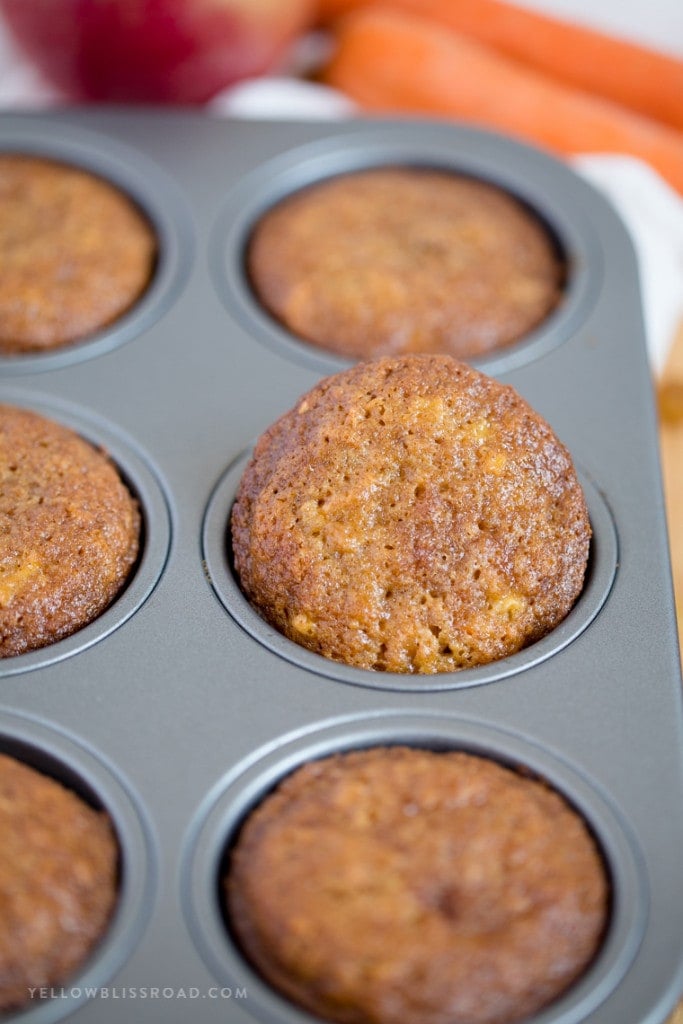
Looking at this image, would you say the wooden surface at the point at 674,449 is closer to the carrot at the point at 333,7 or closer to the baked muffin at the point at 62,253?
the baked muffin at the point at 62,253

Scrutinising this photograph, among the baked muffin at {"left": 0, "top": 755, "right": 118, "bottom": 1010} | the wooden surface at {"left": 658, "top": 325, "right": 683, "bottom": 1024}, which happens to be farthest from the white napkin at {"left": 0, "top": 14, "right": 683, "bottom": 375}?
the baked muffin at {"left": 0, "top": 755, "right": 118, "bottom": 1010}

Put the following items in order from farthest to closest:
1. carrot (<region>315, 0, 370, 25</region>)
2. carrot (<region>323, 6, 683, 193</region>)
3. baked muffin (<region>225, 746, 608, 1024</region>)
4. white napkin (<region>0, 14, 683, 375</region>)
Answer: carrot (<region>315, 0, 370, 25</region>) < carrot (<region>323, 6, 683, 193</region>) < white napkin (<region>0, 14, 683, 375</region>) < baked muffin (<region>225, 746, 608, 1024</region>)

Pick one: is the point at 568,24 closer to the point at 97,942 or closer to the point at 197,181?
the point at 197,181

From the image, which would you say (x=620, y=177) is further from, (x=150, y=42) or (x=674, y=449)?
(x=150, y=42)

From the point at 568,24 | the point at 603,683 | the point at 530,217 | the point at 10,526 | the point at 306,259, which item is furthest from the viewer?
the point at 568,24

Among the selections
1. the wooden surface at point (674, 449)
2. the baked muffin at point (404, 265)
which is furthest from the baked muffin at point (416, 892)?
the baked muffin at point (404, 265)

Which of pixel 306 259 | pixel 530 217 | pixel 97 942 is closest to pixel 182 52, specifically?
pixel 306 259

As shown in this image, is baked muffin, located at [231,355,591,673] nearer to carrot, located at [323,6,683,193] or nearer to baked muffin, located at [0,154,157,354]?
baked muffin, located at [0,154,157,354]
